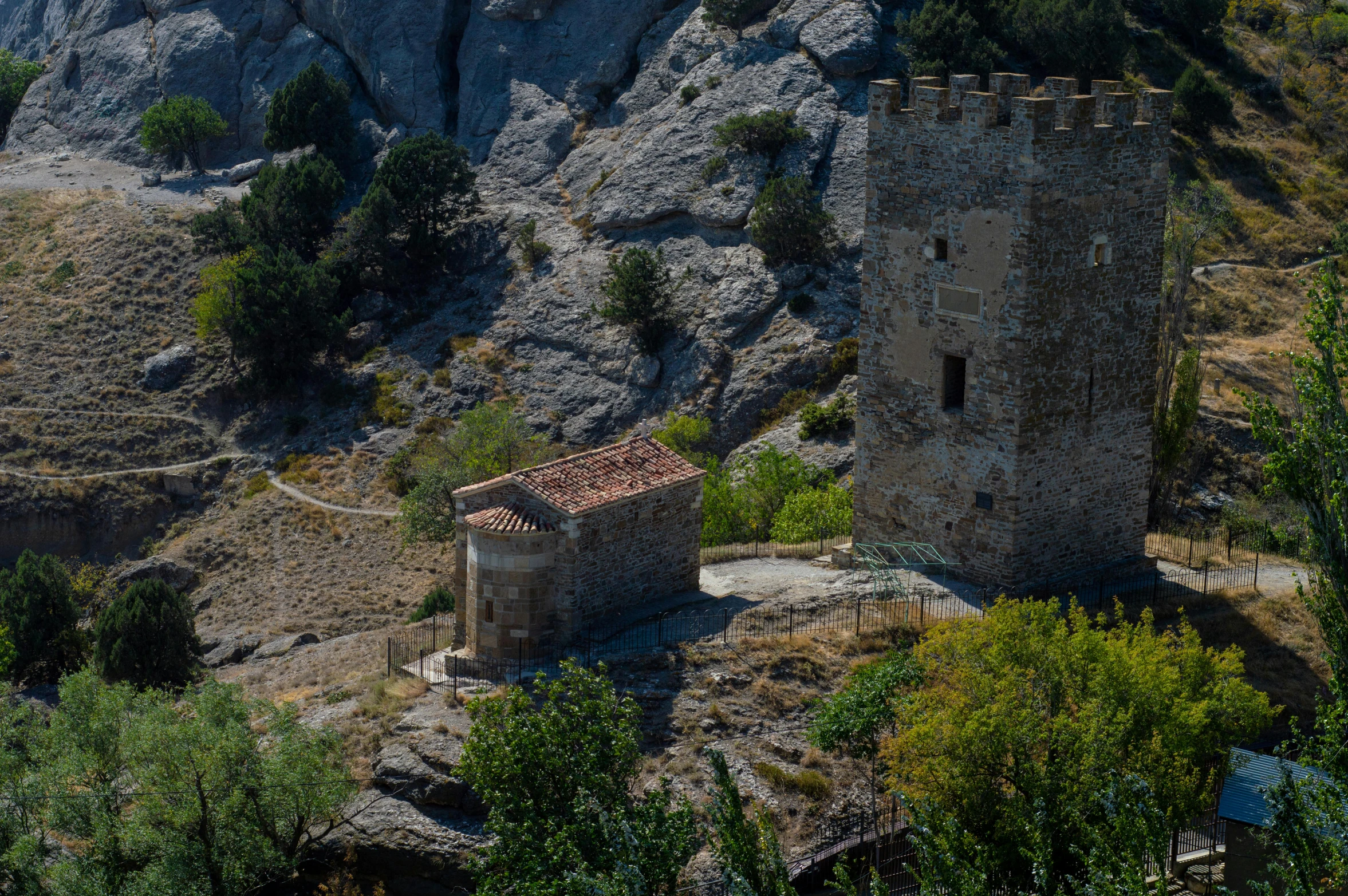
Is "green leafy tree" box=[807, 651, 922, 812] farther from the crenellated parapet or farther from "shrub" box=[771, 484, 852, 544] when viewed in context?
"shrub" box=[771, 484, 852, 544]

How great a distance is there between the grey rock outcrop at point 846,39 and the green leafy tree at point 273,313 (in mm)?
25097

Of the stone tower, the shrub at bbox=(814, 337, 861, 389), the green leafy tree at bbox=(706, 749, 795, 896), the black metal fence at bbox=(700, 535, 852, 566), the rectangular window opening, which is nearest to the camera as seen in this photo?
the green leafy tree at bbox=(706, 749, 795, 896)

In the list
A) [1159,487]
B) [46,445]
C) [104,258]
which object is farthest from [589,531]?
[104,258]

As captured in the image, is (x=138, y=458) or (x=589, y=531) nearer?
(x=589, y=531)

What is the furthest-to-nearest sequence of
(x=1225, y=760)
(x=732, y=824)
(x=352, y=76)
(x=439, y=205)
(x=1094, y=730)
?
1. (x=352, y=76)
2. (x=439, y=205)
3. (x=1225, y=760)
4. (x=1094, y=730)
5. (x=732, y=824)

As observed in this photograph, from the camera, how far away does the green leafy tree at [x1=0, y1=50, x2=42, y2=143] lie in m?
99.2

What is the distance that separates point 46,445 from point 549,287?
76.1 feet

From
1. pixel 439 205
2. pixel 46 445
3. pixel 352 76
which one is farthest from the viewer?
pixel 352 76

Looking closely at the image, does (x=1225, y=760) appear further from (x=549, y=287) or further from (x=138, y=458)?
(x=138, y=458)

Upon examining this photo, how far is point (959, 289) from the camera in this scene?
37.1m

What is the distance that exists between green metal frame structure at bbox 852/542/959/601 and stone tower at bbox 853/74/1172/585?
329mm

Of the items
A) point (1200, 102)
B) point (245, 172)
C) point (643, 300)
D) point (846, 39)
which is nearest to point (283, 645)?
point (643, 300)

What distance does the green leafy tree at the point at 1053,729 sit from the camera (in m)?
27.5

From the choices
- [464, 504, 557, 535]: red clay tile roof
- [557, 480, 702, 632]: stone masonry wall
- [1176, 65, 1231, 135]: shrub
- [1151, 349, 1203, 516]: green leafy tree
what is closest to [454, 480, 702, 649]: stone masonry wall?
[557, 480, 702, 632]: stone masonry wall
